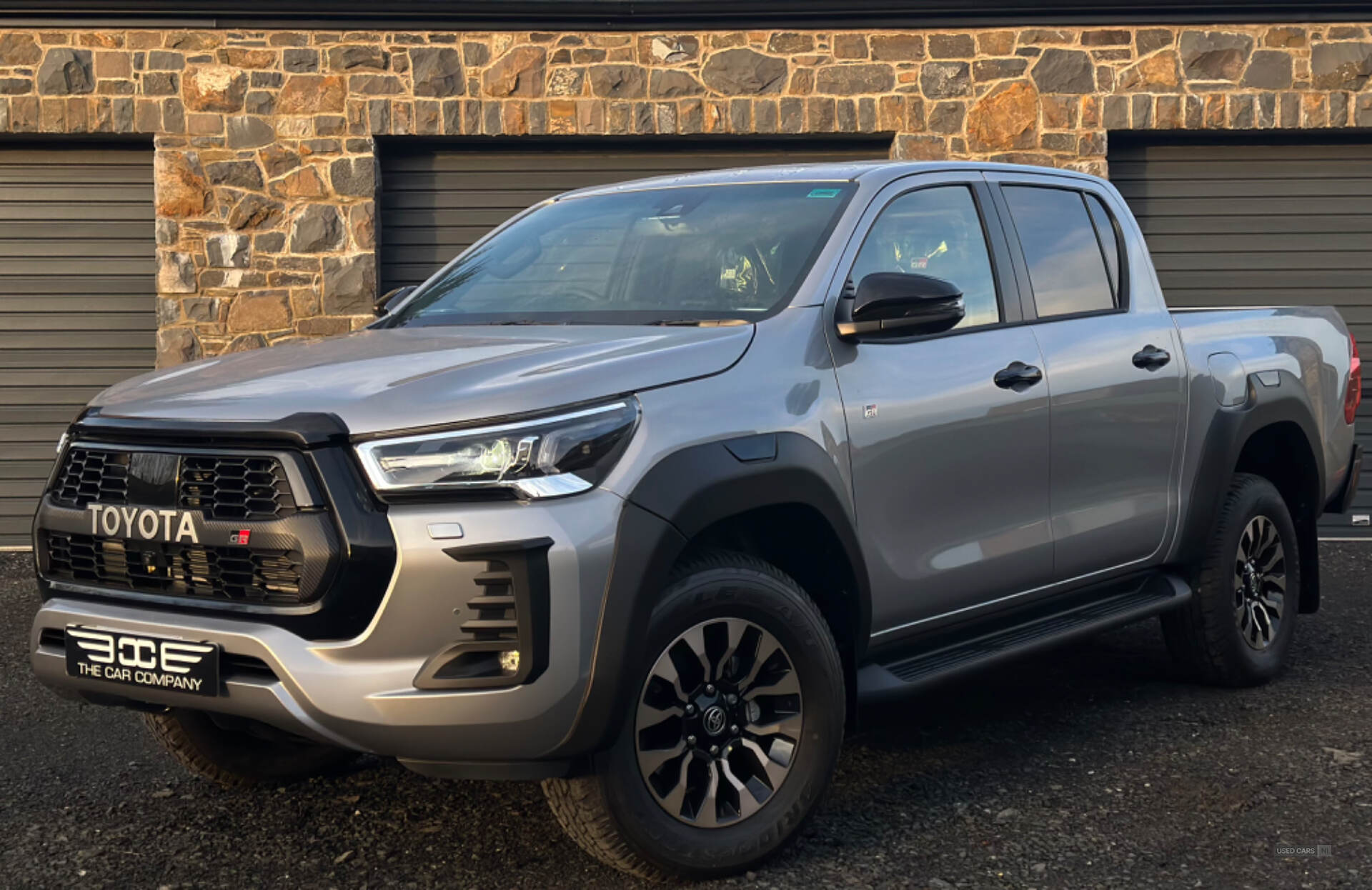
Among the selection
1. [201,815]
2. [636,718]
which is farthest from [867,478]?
[201,815]

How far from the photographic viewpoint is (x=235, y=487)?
11.4ft

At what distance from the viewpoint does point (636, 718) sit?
142 inches

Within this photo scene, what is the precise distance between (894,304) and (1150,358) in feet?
5.40

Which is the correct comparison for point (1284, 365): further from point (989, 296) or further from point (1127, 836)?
point (1127, 836)

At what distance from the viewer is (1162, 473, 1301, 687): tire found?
18.7 ft

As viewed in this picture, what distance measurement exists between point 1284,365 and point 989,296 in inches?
70.8

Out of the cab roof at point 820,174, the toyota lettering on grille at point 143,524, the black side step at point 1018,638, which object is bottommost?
the black side step at point 1018,638

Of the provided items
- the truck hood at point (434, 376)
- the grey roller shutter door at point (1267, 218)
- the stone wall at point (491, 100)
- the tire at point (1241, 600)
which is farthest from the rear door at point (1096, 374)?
the grey roller shutter door at point (1267, 218)

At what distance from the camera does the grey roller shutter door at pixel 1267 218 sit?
11453mm

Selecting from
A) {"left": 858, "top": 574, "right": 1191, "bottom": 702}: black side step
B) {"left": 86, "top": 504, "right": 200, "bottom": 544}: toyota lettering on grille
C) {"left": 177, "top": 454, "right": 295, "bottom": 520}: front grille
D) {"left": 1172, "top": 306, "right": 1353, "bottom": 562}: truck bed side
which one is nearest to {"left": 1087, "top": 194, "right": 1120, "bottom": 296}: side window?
{"left": 1172, "top": 306, "right": 1353, "bottom": 562}: truck bed side

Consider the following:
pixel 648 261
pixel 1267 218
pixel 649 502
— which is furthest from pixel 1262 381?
pixel 1267 218

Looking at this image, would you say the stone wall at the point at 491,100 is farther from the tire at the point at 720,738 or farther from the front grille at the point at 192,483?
the tire at the point at 720,738

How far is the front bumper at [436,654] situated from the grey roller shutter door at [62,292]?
337 inches

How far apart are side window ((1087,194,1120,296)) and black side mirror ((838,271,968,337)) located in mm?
1579
